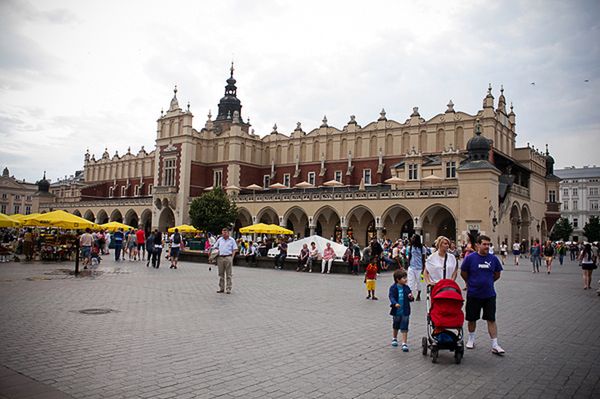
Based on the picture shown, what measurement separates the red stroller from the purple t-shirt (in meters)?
0.66

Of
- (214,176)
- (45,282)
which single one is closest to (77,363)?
(45,282)

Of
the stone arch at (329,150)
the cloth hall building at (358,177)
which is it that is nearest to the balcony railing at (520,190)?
the cloth hall building at (358,177)

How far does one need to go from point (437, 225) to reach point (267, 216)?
685 inches

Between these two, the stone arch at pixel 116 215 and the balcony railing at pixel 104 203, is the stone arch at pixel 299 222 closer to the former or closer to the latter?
the balcony railing at pixel 104 203

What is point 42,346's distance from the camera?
629cm

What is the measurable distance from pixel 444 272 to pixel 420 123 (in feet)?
131

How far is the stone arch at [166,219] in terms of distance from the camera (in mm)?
54000

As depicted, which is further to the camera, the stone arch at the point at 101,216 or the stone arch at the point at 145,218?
the stone arch at the point at 101,216

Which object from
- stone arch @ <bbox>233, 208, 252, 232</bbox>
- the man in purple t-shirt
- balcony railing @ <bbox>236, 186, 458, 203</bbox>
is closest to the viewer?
the man in purple t-shirt

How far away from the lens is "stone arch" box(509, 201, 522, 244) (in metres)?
39.6

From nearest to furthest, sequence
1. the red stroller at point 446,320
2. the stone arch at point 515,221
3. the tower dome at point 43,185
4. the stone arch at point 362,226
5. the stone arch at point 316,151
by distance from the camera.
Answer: the red stroller at point 446,320, the stone arch at point 515,221, the stone arch at point 362,226, the stone arch at point 316,151, the tower dome at point 43,185

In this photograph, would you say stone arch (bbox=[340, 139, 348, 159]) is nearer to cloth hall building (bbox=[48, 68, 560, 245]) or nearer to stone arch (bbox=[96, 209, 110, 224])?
cloth hall building (bbox=[48, 68, 560, 245])

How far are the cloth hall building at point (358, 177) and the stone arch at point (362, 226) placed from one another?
93 mm

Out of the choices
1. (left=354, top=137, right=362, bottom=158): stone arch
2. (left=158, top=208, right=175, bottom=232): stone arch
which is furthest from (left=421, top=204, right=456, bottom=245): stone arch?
(left=158, top=208, right=175, bottom=232): stone arch
